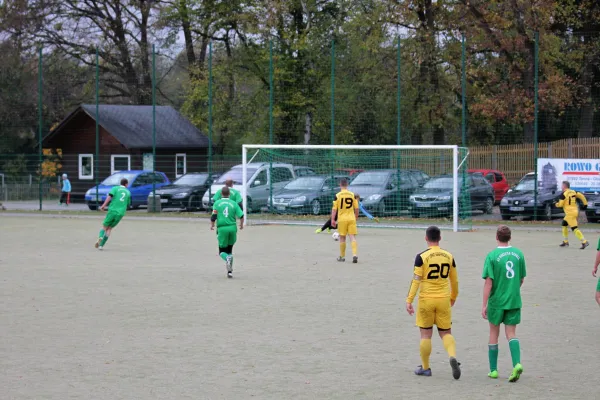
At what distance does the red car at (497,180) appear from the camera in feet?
103

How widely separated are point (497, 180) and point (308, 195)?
679 centimetres

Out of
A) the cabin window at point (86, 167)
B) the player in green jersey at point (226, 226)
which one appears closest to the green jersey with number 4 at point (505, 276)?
the player in green jersey at point (226, 226)

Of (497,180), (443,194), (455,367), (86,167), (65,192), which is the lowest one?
(455,367)

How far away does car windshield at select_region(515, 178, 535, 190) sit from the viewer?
98.1 feet

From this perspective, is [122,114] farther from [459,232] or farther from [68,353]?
[68,353]

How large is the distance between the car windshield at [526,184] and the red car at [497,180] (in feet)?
2.98

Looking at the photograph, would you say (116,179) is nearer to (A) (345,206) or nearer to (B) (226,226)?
(A) (345,206)

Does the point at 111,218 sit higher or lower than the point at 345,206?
lower

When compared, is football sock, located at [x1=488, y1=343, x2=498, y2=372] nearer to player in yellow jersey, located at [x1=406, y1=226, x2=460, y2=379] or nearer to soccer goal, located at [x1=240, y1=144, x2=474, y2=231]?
player in yellow jersey, located at [x1=406, y1=226, x2=460, y2=379]

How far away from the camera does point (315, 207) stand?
3044cm

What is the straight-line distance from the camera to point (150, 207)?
34844 mm

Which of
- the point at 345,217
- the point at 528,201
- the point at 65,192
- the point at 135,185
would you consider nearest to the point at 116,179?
the point at 135,185

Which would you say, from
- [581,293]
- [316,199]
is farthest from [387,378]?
[316,199]

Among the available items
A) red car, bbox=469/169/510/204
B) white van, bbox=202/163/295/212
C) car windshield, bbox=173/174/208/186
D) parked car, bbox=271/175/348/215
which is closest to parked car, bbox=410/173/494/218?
red car, bbox=469/169/510/204
